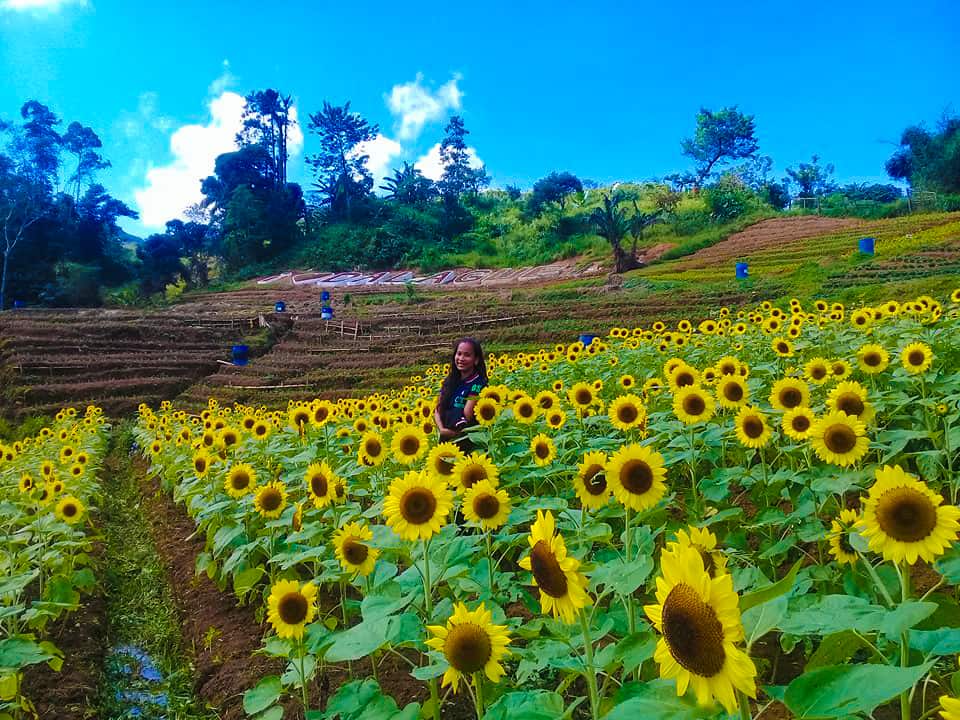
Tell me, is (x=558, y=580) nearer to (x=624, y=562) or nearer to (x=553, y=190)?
(x=624, y=562)

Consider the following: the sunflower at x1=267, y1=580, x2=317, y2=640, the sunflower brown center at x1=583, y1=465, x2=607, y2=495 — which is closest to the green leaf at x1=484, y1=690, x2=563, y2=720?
the sunflower brown center at x1=583, y1=465, x2=607, y2=495

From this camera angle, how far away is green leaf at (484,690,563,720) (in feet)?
3.23

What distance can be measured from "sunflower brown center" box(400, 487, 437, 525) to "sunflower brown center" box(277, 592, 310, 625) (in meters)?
0.40

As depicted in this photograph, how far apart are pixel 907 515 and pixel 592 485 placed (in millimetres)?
777

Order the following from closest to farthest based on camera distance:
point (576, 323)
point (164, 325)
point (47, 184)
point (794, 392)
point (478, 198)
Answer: point (794, 392) < point (576, 323) < point (164, 325) < point (47, 184) < point (478, 198)

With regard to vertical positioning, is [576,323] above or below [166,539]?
above

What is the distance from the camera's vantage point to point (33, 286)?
33.7 meters

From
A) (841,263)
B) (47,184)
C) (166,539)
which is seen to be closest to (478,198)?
(47,184)

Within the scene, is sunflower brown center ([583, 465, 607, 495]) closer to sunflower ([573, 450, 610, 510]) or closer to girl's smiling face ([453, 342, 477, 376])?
sunflower ([573, 450, 610, 510])

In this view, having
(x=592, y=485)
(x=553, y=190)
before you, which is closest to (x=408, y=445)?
(x=592, y=485)

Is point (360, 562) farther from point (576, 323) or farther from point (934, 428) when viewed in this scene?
point (576, 323)

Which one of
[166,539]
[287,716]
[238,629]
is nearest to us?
[287,716]

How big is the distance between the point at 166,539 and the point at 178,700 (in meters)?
2.55

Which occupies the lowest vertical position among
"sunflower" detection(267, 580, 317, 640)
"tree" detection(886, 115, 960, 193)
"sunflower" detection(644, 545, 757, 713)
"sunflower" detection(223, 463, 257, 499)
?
"sunflower" detection(267, 580, 317, 640)
